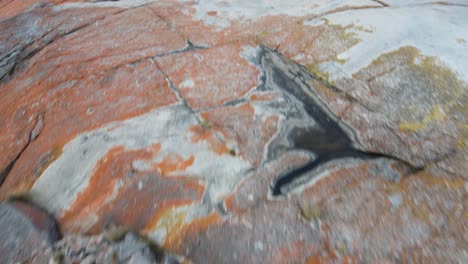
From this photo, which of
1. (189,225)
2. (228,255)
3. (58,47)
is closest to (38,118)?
(58,47)

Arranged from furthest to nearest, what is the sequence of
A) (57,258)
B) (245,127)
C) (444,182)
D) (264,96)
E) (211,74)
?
1. (211,74)
2. (264,96)
3. (245,127)
4. (444,182)
5. (57,258)

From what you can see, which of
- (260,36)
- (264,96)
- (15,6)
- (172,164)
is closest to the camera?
(172,164)

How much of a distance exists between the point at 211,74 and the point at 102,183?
2.06 ft

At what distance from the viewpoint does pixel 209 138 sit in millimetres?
1028

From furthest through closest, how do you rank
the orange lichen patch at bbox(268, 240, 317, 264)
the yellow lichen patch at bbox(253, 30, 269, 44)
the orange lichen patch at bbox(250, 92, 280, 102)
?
the yellow lichen patch at bbox(253, 30, 269, 44)
the orange lichen patch at bbox(250, 92, 280, 102)
the orange lichen patch at bbox(268, 240, 317, 264)

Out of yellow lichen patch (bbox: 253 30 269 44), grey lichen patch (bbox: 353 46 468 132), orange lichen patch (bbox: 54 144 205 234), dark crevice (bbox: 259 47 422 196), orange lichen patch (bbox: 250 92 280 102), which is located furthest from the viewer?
yellow lichen patch (bbox: 253 30 269 44)

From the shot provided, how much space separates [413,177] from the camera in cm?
86

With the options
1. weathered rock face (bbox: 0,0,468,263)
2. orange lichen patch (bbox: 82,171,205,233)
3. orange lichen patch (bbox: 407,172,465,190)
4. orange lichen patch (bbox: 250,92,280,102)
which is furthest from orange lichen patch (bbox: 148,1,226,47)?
orange lichen patch (bbox: 407,172,465,190)

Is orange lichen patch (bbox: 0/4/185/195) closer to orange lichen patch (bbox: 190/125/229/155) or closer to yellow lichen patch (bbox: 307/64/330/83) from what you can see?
orange lichen patch (bbox: 190/125/229/155)

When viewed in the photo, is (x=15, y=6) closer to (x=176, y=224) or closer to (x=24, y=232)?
(x=24, y=232)

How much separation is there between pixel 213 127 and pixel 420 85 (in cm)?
76

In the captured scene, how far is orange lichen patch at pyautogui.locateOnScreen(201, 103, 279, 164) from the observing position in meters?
0.99

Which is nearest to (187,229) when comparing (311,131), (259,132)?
(259,132)

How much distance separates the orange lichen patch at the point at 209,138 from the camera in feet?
3.24
